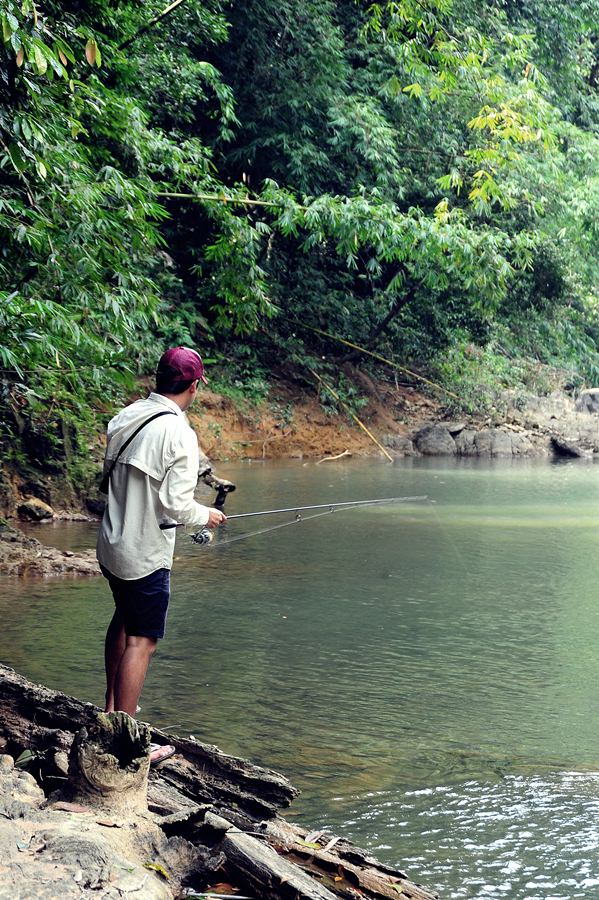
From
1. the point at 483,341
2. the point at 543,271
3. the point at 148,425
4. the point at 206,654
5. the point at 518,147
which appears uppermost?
the point at 518,147

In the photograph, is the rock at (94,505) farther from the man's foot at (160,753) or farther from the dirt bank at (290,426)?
the man's foot at (160,753)

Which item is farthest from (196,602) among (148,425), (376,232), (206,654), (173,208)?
(173,208)

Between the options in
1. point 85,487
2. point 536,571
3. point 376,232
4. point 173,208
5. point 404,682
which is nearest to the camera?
point 404,682

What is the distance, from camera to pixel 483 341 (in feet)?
73.8

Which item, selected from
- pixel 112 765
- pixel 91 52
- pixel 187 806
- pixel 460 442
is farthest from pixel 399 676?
pixel 460 442

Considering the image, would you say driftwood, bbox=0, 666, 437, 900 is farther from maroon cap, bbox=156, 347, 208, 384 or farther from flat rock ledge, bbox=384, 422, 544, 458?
flat rock ledge, bbox=384, 422, 544, 458

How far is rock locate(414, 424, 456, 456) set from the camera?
20.8 metres

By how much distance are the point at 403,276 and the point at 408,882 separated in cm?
1925

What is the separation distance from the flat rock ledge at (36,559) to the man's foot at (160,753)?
461cm

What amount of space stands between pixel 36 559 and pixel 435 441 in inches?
549

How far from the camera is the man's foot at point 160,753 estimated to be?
331cm

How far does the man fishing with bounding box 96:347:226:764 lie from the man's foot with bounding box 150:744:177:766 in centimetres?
30

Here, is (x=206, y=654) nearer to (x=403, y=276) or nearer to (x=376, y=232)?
(x=376, y=232)

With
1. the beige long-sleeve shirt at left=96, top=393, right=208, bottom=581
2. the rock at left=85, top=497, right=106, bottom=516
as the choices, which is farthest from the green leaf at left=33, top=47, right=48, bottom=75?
the rock at left=85, top=497, right=106, bottom=516
